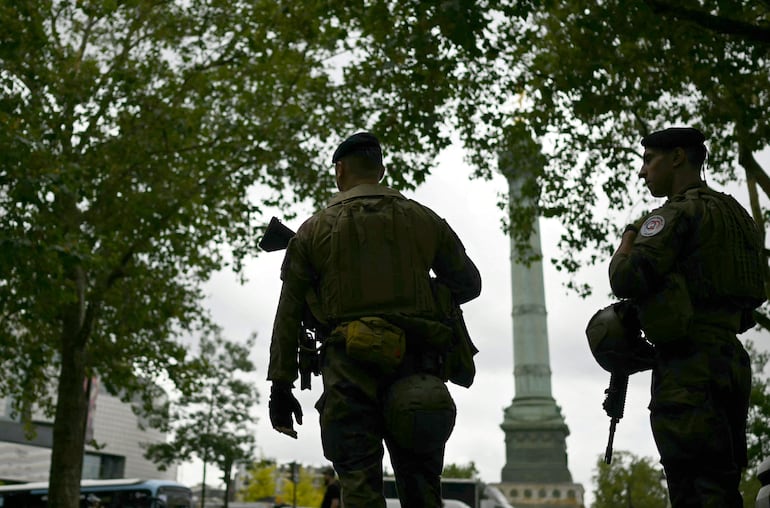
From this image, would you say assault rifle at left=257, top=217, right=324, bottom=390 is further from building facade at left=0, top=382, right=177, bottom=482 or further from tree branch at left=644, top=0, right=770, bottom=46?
building facade at left=0, top=382, right=177, bottom=482

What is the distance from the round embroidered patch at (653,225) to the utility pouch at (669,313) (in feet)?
0.68

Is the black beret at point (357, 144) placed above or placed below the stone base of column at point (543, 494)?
above

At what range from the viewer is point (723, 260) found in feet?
12.6

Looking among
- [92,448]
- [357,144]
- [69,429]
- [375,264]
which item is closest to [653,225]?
[375,264]

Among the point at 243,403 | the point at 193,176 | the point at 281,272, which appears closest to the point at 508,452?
the point at 243,403

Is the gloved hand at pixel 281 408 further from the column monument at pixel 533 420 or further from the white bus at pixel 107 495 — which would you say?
the column monument at pixel 533 420

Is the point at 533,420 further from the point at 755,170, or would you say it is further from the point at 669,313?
the point at 669,313

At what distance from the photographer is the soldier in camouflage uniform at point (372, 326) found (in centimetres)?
371

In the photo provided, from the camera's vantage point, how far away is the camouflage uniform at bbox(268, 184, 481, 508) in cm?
374

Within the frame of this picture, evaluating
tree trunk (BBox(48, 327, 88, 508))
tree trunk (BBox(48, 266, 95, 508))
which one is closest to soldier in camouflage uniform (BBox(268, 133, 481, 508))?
tree trunk (BBox(48, 266, 95, 508))

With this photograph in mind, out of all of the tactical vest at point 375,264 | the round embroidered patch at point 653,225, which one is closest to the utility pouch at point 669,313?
the round embroidered patch at point 653,225

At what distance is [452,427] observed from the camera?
378 centimetres

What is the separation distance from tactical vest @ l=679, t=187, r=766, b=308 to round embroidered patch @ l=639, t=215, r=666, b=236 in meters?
0.17

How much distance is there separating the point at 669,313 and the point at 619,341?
0.29m
